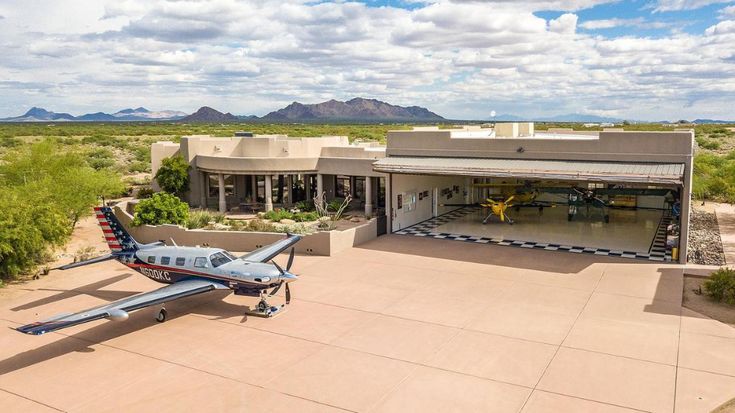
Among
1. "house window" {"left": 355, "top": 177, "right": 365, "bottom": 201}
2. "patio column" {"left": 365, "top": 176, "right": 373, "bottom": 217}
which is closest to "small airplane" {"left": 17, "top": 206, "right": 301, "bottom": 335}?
"patio column" {"left": 365, "top": 176, "right": 373, "bottom": 217}

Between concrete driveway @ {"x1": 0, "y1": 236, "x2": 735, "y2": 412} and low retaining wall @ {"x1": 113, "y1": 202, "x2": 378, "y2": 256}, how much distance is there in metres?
3.27

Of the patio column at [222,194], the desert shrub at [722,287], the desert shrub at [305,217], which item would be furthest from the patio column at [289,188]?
the desert shrub at [722,287]

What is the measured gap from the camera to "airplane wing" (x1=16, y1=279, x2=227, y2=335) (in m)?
12.6

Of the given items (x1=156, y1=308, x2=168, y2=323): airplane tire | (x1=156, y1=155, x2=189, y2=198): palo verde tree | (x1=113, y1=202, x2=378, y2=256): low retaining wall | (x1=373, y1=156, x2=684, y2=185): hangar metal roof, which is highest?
(x1=373, y1=156, x2=684, y2=185): hangar metal roof

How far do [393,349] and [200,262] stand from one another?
22.1ft

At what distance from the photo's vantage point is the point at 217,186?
3972 centimetres

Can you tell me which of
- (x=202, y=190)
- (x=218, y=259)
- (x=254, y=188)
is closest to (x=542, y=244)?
(x=218, y=259)

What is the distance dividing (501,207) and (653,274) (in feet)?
35.0

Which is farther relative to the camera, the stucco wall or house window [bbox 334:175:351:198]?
house window [bbox 334:175:351:198]

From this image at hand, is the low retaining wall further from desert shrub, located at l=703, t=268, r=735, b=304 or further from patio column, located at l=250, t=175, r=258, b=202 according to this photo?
desert shrub, located at l=703, t=268, r=735, b=304

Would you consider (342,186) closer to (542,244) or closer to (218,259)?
(542,244)

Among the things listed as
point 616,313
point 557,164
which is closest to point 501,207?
point 557,164

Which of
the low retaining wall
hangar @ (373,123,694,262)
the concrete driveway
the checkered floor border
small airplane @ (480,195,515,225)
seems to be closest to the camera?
the concrete driveway

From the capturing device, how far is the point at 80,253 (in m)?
24.8
